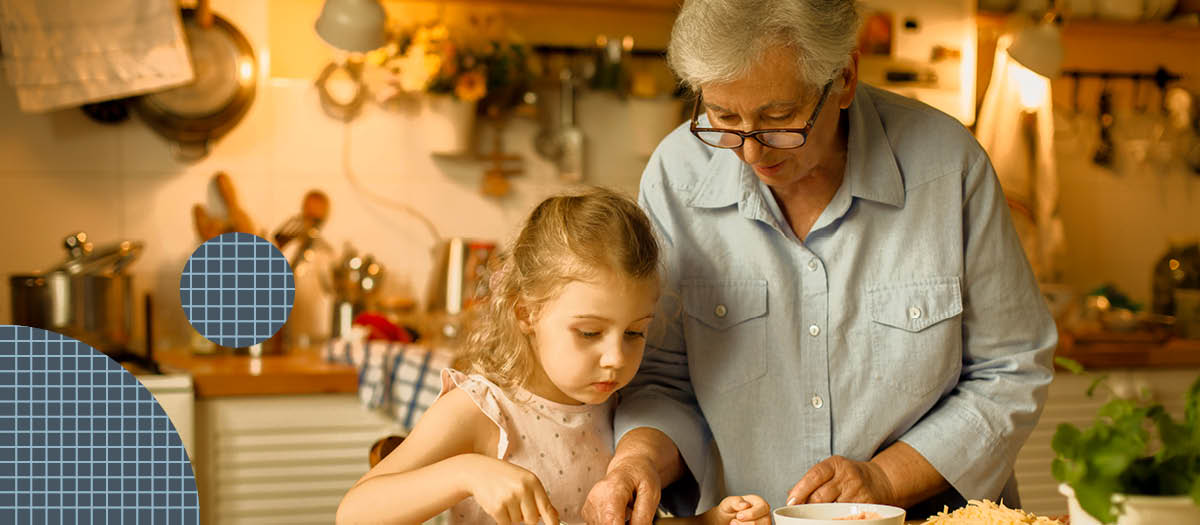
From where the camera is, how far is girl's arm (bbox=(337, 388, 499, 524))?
968mm

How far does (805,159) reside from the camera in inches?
44.9

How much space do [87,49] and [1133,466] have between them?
2.37 m

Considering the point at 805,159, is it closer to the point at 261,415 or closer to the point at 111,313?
the point at 261,415

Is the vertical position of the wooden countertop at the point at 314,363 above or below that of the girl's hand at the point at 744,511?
below

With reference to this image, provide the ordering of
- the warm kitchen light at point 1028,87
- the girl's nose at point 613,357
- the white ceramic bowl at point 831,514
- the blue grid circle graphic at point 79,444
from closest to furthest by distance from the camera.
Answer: the blue grid circle graphic at point 79,444, the white ceramic bowl at point 831,514, the girl's nose at point 613,357, the warm kitchen light at point 1028,87

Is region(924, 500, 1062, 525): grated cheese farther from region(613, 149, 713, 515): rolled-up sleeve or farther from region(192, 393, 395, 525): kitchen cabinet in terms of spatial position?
region(192, 393, 395, 525): kitchen cabinet

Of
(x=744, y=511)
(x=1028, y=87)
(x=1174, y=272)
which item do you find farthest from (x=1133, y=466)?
(x=1174, y=272)

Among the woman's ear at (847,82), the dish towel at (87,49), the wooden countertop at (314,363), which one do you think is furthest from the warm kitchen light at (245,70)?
the woman's ear at (847,82)

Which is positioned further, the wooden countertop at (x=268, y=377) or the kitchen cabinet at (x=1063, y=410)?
the kitchen cabinet at (x=1063, y=410)

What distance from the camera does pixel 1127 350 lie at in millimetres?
2631

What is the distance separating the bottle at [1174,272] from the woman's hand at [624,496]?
2.47 metres

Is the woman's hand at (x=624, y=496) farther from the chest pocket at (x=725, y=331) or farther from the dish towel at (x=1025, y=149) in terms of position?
the dish towel at (x=1025, y=149)

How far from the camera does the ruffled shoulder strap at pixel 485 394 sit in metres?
1.16

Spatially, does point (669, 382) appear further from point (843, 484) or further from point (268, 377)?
point (268, 377)
